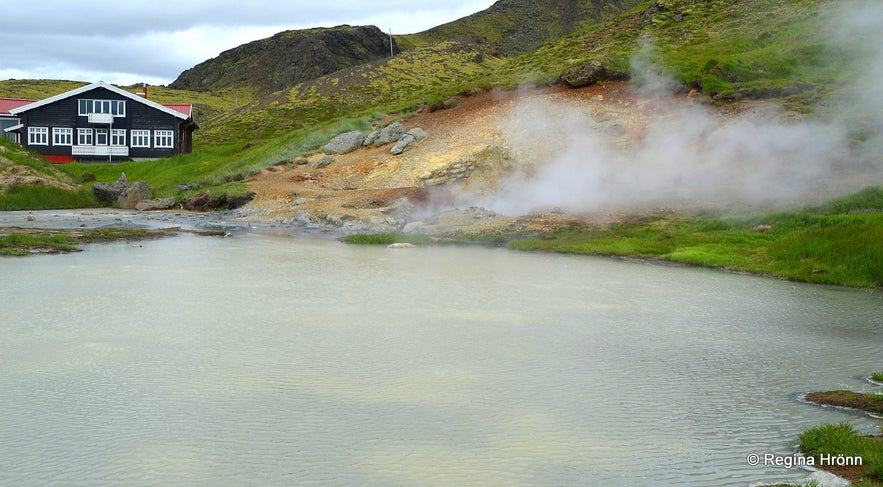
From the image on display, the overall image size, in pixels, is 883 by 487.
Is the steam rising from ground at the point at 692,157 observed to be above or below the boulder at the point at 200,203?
above

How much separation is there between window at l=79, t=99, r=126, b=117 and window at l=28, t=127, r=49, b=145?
2.74m

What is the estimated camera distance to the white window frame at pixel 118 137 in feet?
177

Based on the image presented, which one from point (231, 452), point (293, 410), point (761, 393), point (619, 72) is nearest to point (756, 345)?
point (761, 393)

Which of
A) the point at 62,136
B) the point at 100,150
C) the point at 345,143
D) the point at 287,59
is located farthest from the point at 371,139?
the point at 287,59

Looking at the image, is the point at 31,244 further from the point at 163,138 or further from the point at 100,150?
the point at 100,150

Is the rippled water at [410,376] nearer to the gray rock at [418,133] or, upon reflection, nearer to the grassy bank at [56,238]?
the grassy bank at [56,238]

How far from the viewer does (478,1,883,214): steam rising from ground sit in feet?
78.3

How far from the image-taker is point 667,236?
20578 millimetres

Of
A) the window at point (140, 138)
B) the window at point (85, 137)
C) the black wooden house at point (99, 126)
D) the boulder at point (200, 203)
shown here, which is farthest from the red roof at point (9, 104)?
the boulder at point (200, 203)

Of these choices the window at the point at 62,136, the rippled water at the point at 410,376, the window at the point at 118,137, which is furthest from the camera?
the window at the point at 118,137

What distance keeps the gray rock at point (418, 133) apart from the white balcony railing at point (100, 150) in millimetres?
28699

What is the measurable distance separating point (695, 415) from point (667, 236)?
13947 millimetres

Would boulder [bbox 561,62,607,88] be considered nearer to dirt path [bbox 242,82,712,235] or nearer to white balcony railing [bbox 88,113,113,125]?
dirt path [bbox 242,82,712,235]

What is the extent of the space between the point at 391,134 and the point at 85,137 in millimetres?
29669
